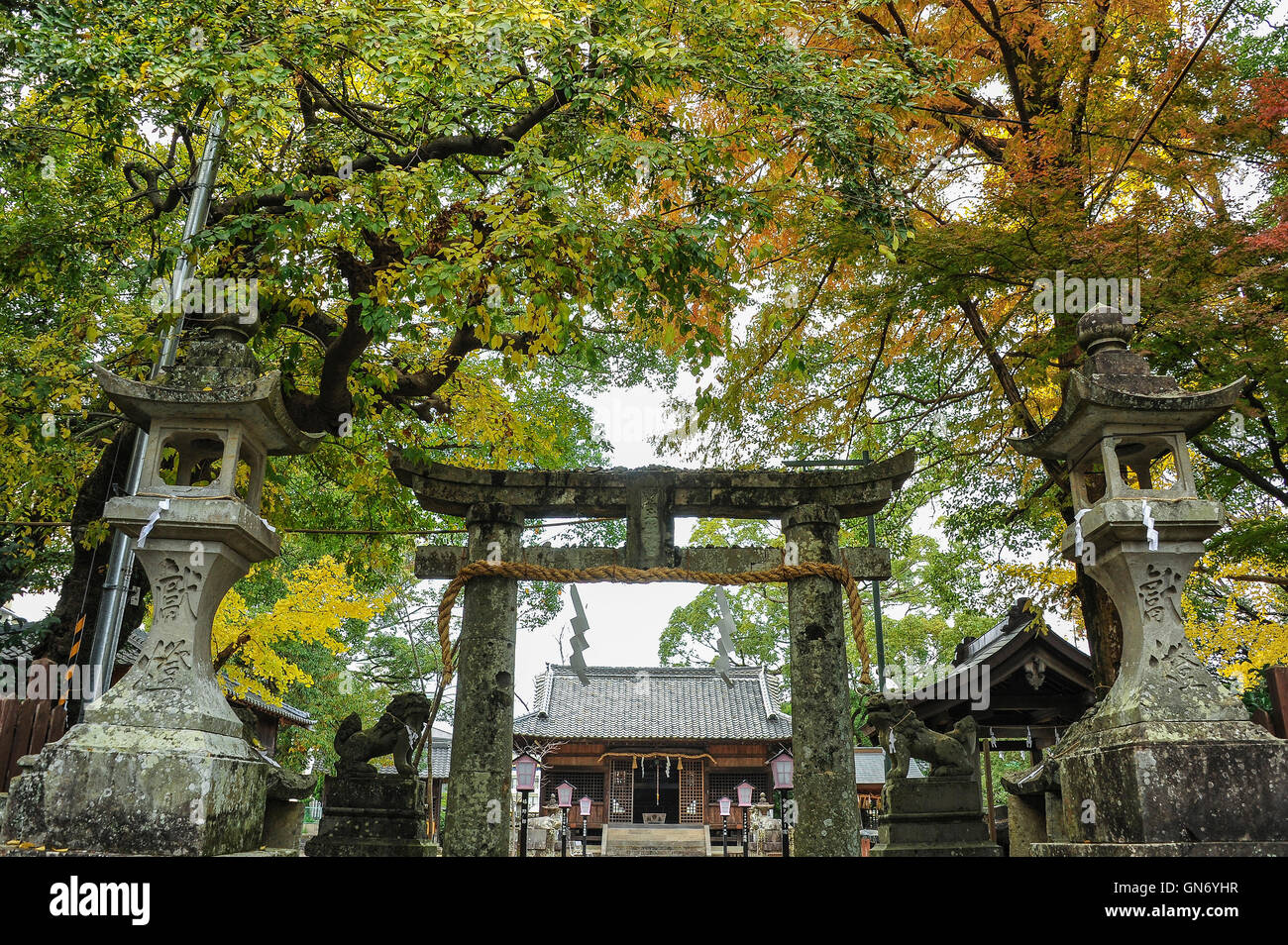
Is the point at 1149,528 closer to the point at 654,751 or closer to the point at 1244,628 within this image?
the point at 1244,628

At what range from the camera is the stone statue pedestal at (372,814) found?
621 cm

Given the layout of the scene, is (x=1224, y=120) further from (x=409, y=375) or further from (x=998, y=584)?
(x=409, y=375)

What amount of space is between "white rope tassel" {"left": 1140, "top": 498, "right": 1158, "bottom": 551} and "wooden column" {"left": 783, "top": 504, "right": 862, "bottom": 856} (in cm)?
238

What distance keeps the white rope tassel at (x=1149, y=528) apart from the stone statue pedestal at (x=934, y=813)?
9.27 ft

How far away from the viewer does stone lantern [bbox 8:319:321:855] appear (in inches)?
177

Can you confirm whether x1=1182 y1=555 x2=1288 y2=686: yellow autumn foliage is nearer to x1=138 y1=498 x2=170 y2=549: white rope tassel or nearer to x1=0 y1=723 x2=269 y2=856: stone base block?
x1=0 y1=723 x2=269 y2=856: stone base block

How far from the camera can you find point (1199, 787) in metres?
4.25

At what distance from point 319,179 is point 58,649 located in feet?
21.6

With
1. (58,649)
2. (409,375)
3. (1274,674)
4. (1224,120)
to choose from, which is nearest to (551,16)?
(409,375)

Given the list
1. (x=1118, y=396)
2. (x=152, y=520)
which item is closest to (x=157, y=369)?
(x=152, y=520)

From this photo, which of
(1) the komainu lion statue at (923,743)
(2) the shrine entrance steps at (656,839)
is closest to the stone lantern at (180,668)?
(1) the komainu lion statue at (923,743)

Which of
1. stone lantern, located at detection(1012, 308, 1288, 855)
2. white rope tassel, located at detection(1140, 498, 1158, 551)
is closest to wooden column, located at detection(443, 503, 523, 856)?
stone lantern, located at detection(1012, 308, 1288, 855)

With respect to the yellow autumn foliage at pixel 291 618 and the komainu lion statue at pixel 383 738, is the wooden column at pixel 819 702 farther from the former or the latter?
the yellow autumn foliage at pixel 291 618
